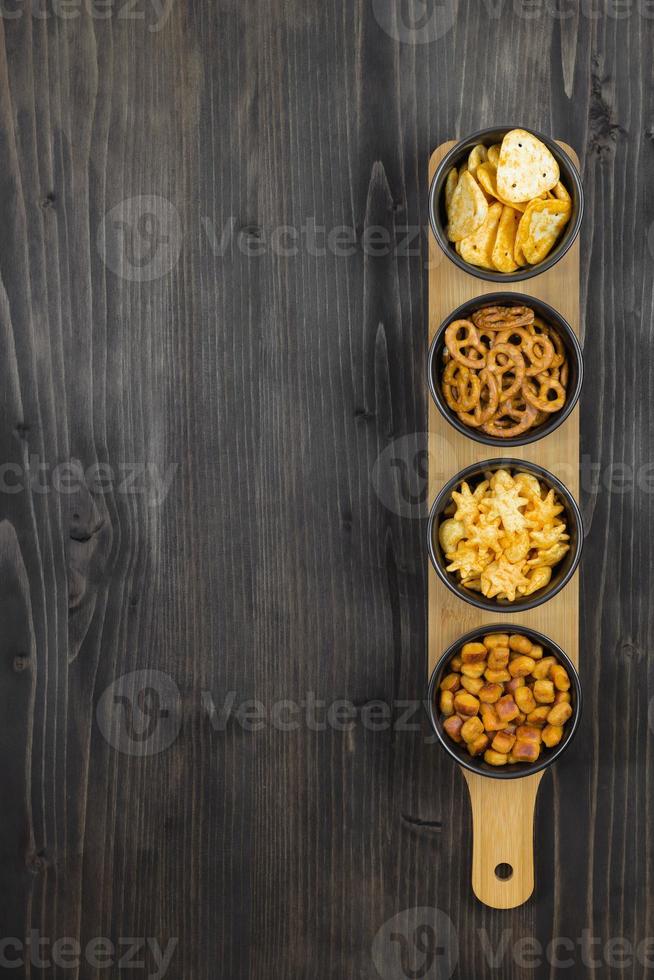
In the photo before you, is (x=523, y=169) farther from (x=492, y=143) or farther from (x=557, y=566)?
(x=557, y=566)

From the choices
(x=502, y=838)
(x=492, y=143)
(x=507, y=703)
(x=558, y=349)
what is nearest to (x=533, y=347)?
(x=558, y=349)

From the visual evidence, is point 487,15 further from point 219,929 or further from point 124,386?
point 219,929

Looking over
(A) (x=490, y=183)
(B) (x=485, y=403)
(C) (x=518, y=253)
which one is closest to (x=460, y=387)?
(B) (x=485, y=403)

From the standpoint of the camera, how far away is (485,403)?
1.41m

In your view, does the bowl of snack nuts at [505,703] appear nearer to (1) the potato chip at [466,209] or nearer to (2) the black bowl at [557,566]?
(2) the black bowl at [557,566]

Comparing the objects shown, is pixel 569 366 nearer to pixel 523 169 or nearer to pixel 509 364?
pixel 509 364

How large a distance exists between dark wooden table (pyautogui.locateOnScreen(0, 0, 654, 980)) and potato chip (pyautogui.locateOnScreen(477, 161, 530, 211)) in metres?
0.21

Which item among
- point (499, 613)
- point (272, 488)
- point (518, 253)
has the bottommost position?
point (499, 613)

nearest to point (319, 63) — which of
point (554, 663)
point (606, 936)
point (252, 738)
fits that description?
point (554, 663)

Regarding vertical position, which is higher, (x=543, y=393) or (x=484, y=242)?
(x=484, y=242)

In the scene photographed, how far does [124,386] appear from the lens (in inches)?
63.4

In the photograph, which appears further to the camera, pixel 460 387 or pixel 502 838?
pixel 502 838

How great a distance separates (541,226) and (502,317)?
18 centimetres

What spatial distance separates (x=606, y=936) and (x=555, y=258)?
1461mm
